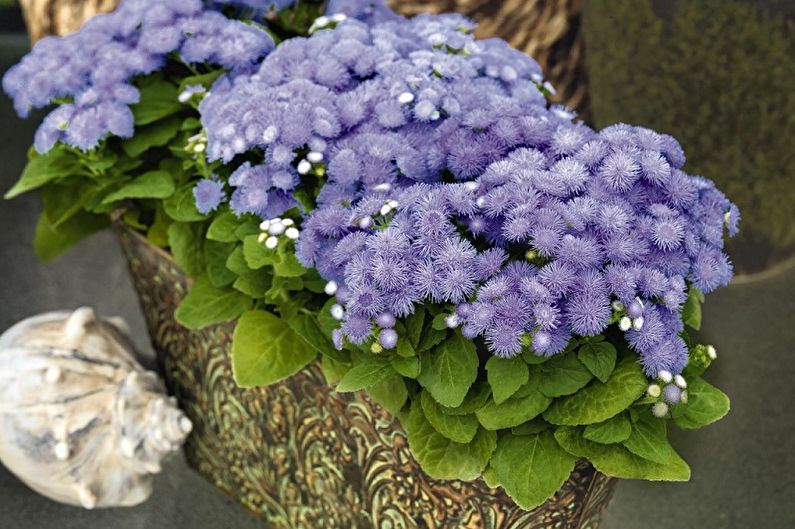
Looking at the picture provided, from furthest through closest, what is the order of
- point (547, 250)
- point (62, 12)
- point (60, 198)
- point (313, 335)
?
point (62, 12) → point (60, 198) → point (313, 335) → point (547, 250)

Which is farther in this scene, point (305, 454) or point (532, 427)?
point (305, 454)

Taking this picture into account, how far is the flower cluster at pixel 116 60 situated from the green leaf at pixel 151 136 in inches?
2.4

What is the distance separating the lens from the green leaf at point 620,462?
1038 mm

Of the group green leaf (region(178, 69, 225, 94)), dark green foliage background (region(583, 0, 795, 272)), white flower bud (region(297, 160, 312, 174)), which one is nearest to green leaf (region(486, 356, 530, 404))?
white flower bud (region(297, 160, 312, 174))

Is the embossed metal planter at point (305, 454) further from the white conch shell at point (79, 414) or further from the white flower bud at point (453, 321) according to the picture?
the white flower bud at point (453, 321)

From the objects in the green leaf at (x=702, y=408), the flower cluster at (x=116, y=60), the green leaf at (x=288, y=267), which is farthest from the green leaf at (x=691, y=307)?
the flower cluster at (x=116, y=60)

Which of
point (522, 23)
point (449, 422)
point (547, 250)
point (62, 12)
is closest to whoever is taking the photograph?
point (547, 250)

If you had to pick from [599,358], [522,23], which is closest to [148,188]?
[599,358]

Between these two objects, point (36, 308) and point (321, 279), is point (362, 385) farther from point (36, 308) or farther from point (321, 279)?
point (36, 308)

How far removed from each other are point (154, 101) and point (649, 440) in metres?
0.93

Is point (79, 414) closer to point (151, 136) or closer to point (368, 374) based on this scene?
point (151, 136)

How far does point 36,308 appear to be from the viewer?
2320 mm

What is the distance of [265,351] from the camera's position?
1.26 m

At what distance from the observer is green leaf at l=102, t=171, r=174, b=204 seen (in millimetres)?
1397
